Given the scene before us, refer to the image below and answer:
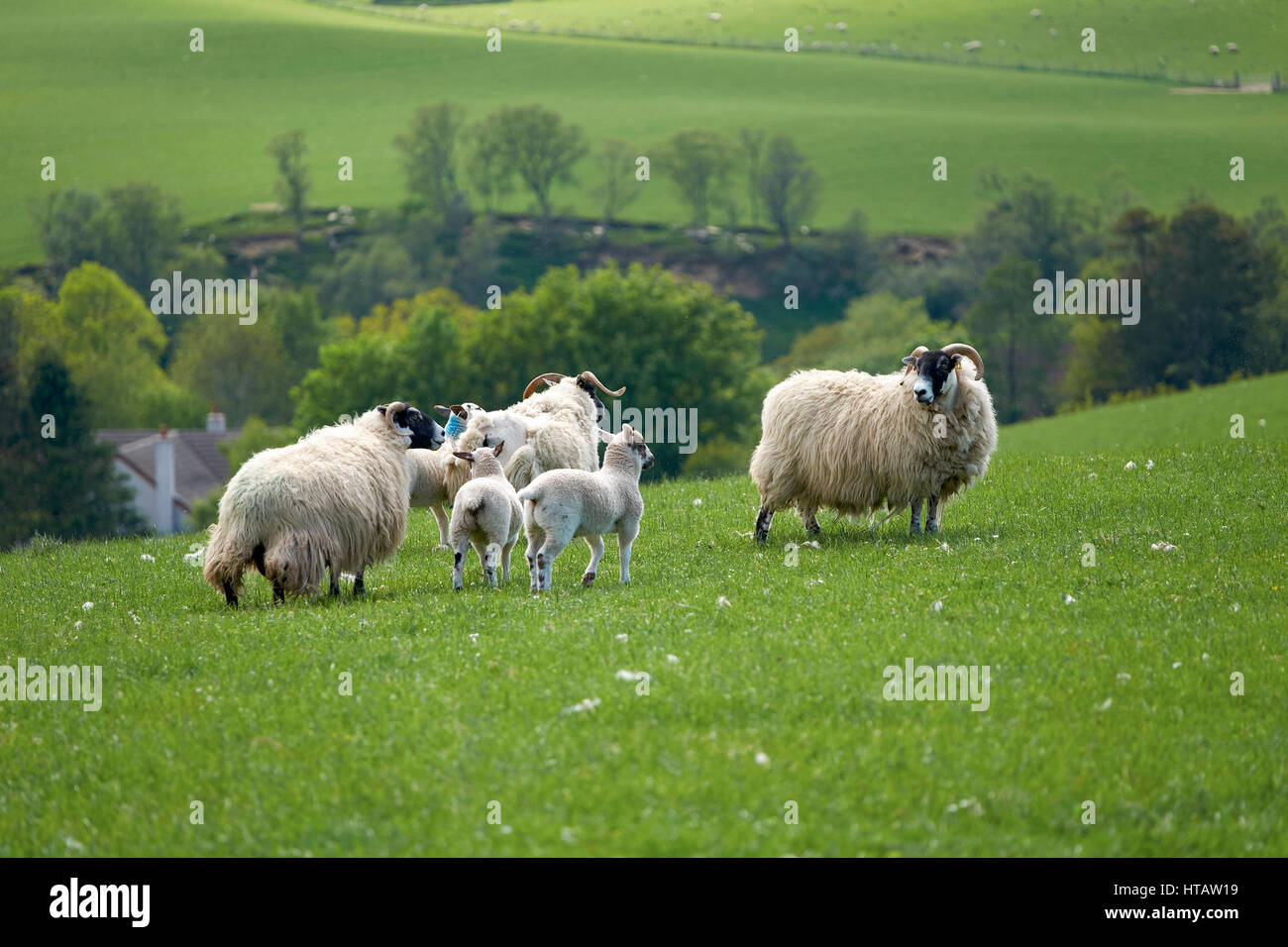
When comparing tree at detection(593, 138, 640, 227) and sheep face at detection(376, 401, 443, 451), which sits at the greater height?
tree at detection(593, 138, 640, 227)

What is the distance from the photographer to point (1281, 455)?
20281 millimetres

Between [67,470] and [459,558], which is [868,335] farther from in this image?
[459,558]

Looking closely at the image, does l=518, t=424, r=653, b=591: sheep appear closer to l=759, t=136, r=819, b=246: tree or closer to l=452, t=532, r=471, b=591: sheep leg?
l=452, t=532, r=471, b=591: sheep leg

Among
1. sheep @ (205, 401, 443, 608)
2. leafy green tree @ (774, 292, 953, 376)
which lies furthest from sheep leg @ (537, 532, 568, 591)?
leafy green tree @ (774, 292, 953, 376)

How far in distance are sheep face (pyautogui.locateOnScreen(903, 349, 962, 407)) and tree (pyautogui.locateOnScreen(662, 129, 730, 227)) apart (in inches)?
→ 4208

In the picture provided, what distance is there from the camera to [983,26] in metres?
125

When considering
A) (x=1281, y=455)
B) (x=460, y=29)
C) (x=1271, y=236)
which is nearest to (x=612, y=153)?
(x=460, y=29)

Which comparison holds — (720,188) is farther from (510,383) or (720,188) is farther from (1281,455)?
(1281,455)

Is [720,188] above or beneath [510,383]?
above

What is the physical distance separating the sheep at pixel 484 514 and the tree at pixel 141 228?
110701 millimetres

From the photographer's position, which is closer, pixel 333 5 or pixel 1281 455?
pixel 1281 455

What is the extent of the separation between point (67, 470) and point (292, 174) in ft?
200

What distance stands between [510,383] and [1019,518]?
5449cm

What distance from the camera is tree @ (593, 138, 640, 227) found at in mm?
120506
